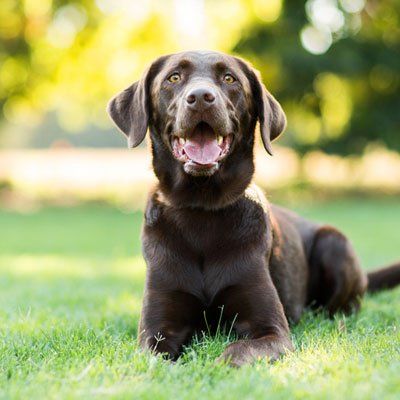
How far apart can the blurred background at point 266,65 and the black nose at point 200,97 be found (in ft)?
50.0

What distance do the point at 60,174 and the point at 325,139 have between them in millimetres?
13843

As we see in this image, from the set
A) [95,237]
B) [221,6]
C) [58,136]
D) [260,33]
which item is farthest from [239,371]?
[58,136]

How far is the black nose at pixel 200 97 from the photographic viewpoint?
3691 mm

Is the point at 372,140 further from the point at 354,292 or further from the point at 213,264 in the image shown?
the point at 213,264

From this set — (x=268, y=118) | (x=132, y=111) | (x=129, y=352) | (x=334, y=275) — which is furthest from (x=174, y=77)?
(x=334, y=275)

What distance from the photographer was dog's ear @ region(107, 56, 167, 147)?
13.7ft

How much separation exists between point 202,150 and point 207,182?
253 millimetres

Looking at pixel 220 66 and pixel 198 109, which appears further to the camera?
pixel 220 66

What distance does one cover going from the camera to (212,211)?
4098 mm

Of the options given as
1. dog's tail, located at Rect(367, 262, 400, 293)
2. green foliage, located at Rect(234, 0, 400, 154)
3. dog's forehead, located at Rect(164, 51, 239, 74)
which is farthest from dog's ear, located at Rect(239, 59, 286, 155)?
green foliage, located at Rect(234, 0, 400, 154)

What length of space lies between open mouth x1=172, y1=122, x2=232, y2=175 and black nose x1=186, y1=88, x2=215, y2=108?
0.14m

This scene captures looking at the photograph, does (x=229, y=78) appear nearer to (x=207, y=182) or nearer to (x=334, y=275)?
(x=207, y=182)

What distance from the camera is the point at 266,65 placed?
751 inches

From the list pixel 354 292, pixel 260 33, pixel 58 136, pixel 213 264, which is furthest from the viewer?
pixel 58 136
